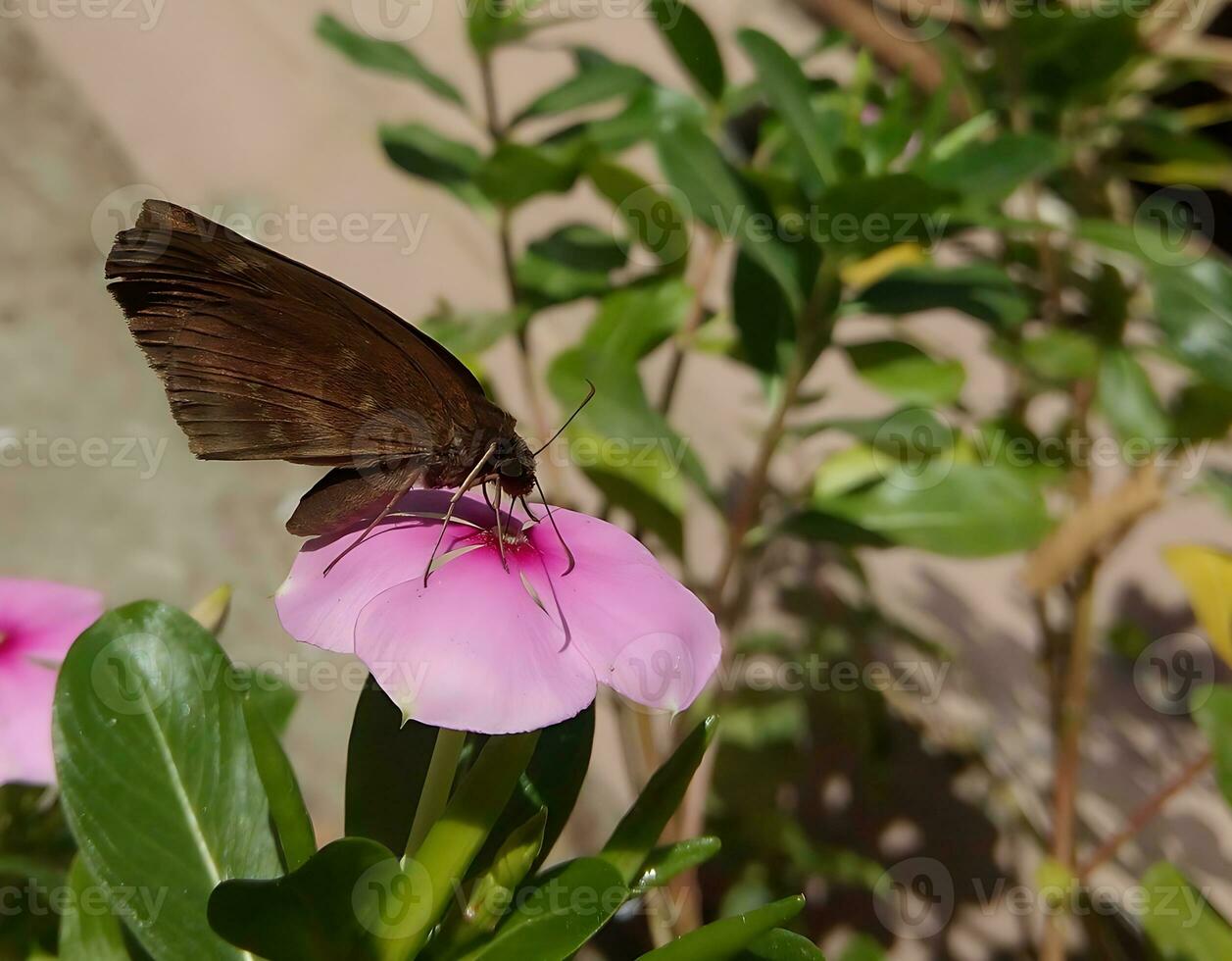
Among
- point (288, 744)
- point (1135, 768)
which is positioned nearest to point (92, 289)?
point (288, 744)

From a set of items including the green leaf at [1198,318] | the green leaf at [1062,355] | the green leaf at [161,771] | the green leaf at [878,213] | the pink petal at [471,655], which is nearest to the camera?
the pink petal at [471,655]

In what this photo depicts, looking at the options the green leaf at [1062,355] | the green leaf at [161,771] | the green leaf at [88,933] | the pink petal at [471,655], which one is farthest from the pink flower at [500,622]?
the green leaf at [1062,355]

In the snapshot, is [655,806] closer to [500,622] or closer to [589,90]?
[500,622]

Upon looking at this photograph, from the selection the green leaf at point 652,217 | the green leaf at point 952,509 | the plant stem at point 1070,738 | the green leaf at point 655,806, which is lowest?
the plant stem at point 1070,738

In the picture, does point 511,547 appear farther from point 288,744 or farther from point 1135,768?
point 1135,768

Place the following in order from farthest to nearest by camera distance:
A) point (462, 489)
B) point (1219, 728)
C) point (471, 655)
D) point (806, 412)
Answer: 1. point (806, 412)
2. point (1219, 728)
3. point (462, 489)
4. point (471, 655)

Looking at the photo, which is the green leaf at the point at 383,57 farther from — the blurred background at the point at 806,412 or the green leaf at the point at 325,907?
the green leaf at the point at 325,907

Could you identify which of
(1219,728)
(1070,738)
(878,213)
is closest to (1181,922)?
(1219,728)
